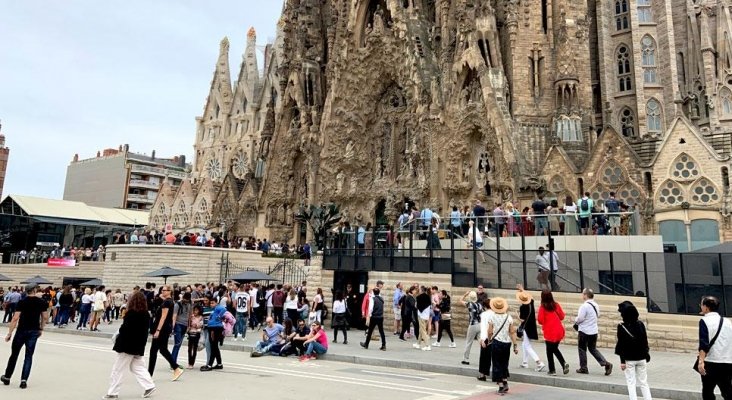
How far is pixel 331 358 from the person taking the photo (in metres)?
12.7

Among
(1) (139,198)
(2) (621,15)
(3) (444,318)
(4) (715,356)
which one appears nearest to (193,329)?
(3) (444,318)

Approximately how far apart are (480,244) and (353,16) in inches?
1054

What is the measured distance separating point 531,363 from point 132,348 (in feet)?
25.8

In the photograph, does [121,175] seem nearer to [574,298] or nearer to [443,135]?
[443,135]

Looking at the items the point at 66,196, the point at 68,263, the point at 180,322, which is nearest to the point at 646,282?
the point at 180,322

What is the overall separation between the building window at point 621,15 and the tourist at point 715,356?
36257 millimetres

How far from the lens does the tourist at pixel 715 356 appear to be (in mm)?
6516

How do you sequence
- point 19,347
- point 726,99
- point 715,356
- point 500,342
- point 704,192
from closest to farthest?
point 715,356 < point 19,347 < point 500,342 < point 704,192 < point 726,99

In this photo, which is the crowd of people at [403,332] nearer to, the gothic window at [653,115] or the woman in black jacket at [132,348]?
the woman in black jacket at [132,348]

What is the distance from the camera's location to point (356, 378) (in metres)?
9.82

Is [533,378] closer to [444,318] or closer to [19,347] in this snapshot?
[444,318]

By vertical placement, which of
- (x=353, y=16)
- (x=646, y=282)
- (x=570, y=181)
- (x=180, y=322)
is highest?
(x=353, y=16)

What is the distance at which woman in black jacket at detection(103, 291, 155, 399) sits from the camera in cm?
746

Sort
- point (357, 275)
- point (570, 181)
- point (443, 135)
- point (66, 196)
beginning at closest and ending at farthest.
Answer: point (357, 275), point (570, 181), point (443, 135), point (66, 196)
